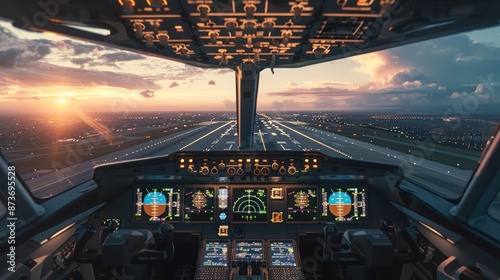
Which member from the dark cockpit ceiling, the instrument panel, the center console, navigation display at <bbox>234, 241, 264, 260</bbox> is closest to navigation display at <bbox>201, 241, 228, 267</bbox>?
the center console

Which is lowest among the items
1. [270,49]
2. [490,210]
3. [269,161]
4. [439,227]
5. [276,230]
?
[276,230]

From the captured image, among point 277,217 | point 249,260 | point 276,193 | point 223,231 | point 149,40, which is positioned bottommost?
point 249,260

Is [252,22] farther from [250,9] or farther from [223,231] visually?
[223,231]

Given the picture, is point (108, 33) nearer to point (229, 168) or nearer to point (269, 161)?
point (229, 168)

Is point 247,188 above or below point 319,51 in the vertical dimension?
below

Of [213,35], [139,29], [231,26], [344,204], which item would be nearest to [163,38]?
[139,29]

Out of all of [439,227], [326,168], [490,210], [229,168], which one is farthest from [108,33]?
[490,210]
